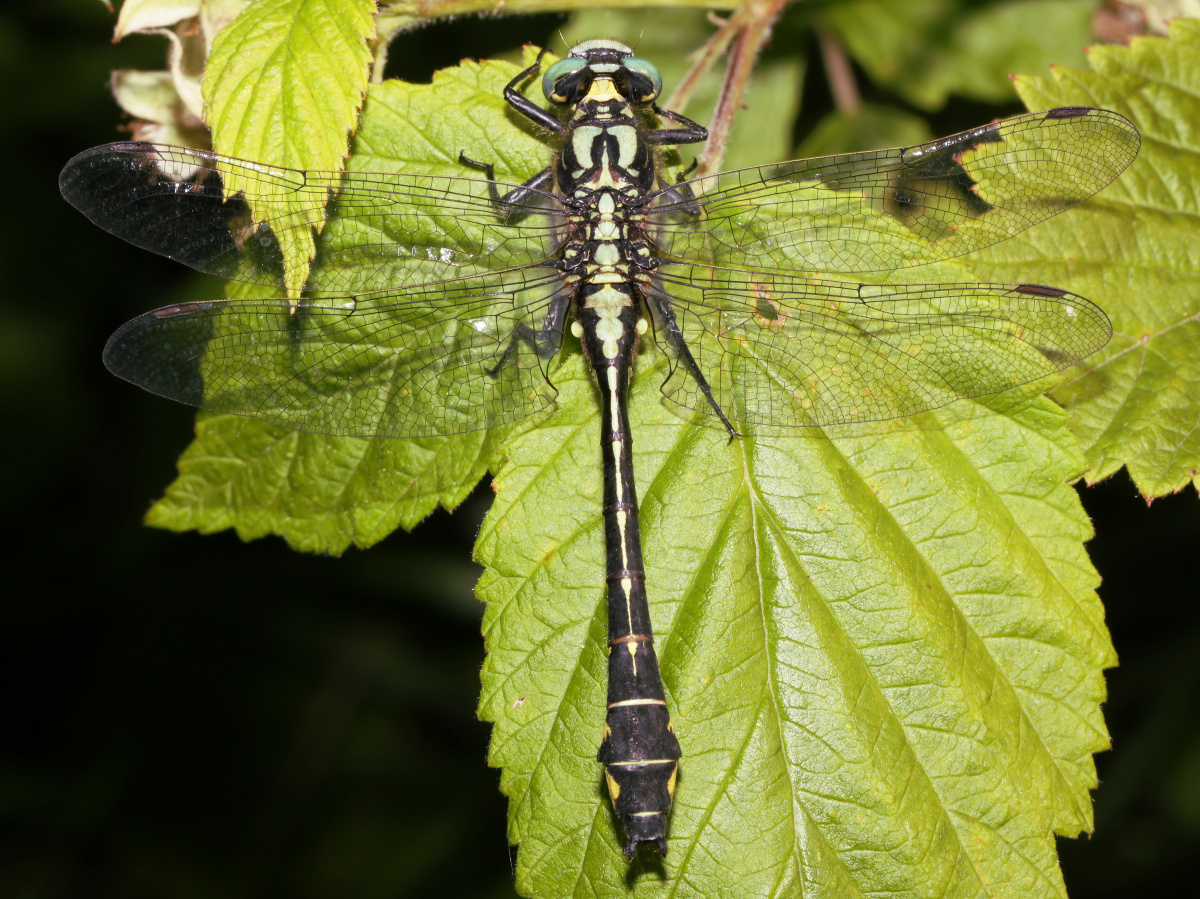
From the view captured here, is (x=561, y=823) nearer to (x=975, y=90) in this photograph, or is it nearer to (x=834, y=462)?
(x=834, y=462)

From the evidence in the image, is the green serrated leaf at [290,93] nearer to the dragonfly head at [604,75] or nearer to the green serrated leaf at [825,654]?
the dragonfly head at [604,75]

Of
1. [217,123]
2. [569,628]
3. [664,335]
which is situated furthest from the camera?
[664,335]

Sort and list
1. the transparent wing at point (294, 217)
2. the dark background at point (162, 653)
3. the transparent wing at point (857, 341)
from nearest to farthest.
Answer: the transparent wing at point (294, 217) → the transparent wing at point (857, 341) → the dark background at point (162, 653)

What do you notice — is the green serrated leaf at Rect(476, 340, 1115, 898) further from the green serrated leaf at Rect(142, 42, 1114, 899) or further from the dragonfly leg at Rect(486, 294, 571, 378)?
the dragonfly leg at Rect(486, 294, 571, 378)

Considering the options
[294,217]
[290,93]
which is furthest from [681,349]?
[290,93]

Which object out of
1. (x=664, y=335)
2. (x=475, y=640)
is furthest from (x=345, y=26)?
(x=475, y=640)

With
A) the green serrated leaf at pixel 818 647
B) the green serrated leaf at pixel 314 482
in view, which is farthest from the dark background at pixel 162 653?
the green serrated leaf at pixel 818 647
